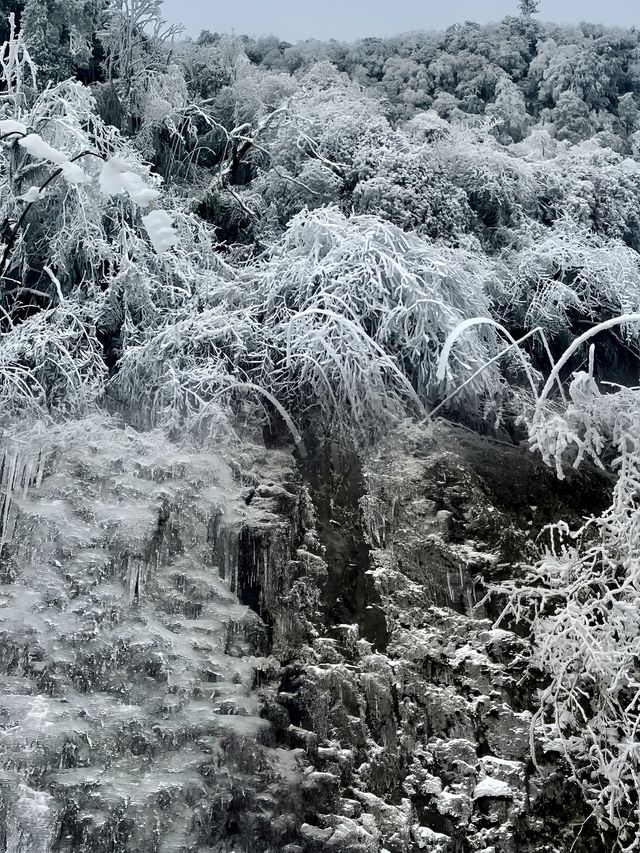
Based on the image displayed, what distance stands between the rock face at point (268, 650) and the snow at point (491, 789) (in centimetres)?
1

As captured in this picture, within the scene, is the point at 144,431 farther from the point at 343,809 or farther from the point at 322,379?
the point at 343,809

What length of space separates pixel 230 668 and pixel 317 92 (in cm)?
606

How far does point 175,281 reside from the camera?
275 inches

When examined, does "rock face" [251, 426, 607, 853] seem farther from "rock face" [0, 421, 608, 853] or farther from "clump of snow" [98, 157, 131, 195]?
"clump of snow" [98, 157, 131, 195]

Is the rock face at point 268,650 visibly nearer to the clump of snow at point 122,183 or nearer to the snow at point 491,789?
the snow at point 491,789

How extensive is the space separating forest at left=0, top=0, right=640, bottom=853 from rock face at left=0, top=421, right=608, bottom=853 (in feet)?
0.16

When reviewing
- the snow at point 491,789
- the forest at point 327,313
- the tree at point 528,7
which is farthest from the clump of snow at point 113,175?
the tree at point 528,7

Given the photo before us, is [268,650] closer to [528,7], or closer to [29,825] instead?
[29,825]

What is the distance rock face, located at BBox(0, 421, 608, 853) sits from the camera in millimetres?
4629

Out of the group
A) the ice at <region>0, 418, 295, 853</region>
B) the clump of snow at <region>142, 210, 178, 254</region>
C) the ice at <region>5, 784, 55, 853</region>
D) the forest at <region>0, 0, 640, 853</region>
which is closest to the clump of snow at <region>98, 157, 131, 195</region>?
the clump of snow at <region>142, 210, 178, 254</region>

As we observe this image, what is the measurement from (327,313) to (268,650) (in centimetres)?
237

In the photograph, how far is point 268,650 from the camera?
210 inches

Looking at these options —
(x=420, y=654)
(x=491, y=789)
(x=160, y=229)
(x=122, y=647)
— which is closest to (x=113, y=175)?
(x=160, y=229)

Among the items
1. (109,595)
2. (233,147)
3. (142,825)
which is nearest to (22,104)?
(233,147)
